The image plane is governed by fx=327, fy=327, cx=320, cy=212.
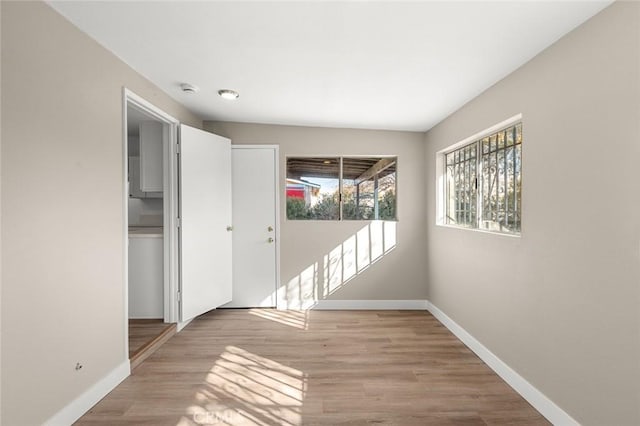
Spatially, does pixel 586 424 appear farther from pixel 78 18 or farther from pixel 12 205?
pixel 78 18

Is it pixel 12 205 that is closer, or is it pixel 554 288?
pixel 12 205

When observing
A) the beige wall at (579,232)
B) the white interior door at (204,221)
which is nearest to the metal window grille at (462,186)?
the beige wall at (579,232)

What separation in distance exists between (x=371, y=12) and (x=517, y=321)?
7.26 feet

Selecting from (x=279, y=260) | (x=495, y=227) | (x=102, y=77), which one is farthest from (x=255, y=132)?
(x=495, y=227)

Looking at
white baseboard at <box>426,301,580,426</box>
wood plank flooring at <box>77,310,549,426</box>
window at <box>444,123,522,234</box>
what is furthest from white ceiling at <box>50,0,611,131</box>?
wood plank flooring at <box>77,310,549,426</box>

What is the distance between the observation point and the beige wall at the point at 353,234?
407cm

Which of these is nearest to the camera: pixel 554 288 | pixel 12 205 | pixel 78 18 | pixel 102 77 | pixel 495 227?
pixel 12 205

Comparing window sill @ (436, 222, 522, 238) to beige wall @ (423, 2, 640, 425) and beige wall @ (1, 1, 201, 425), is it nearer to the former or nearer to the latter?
beige wall @ (423, 2, 640, 425)

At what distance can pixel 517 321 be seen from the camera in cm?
230

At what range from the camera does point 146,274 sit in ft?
11.0

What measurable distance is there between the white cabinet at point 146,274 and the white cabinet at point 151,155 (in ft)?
1.94

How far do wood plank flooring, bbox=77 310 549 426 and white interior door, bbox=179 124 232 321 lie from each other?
41 cm

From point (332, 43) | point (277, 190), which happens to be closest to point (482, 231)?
point (332, 43)

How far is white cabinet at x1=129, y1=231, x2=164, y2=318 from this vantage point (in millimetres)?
3352
